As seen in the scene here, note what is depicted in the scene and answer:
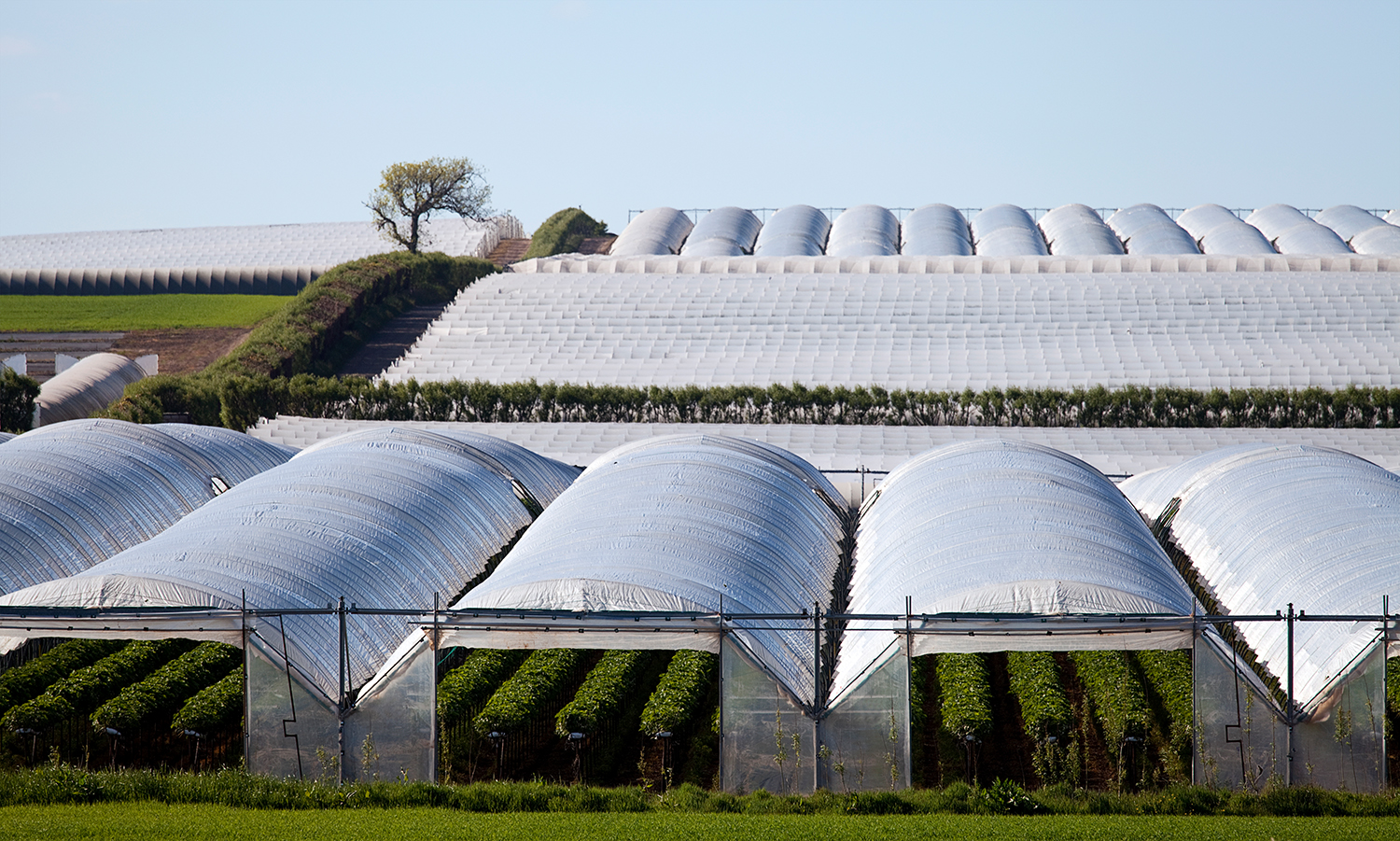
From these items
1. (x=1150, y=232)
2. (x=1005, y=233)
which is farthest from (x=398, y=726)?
(x=1150, y=232)

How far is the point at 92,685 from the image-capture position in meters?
16.1

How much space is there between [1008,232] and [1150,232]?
6986 millimetres

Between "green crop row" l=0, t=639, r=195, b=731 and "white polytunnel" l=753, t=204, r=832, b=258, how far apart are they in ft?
139

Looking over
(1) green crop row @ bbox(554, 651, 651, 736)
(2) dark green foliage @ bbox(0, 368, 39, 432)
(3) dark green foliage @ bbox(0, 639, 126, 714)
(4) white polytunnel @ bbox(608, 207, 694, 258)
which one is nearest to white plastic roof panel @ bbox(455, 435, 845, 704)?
(1) green crop row @ bbox(554, 651, 651, 736)

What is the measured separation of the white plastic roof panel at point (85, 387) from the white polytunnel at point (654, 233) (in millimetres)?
24140

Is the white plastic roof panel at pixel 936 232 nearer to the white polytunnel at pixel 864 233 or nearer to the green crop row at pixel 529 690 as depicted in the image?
the white polytunnel at pixel 864 233

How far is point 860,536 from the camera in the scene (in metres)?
20.5

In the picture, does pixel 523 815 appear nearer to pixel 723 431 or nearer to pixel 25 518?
pixel 25 518

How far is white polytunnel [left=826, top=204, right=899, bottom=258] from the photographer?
60.8 meters

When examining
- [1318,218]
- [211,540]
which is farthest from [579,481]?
[1318,218]

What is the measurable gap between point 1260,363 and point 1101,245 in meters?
22.8

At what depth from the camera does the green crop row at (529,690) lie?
14758 millimetres

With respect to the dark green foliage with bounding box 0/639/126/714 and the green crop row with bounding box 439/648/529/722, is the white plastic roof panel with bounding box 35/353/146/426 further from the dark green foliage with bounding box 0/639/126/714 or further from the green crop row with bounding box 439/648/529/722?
the green crop row with bounding box 439/648/529/722

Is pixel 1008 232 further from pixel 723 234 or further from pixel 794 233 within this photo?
pixel 723 234
